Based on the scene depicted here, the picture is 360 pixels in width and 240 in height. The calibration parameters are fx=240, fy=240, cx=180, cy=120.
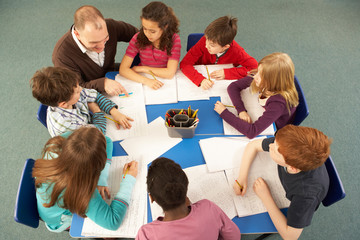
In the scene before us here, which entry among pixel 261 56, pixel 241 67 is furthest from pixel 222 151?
pixel 261 56

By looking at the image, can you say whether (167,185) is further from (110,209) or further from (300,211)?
(300,211)

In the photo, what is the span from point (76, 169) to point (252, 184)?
0.80 m

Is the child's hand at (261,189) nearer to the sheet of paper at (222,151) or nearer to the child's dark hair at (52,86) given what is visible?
the sheet of paper at (222,151)

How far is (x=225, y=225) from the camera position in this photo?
0.98m

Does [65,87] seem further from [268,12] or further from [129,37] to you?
[268,12]

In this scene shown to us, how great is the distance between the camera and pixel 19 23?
10.3 ft

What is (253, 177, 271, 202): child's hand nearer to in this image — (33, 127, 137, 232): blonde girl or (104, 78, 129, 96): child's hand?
(33, 127, 137, 232): blonde girl

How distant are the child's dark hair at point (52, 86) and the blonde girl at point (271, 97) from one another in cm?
82

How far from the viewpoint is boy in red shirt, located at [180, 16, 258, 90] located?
5.11ft

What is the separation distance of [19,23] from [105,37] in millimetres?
2451

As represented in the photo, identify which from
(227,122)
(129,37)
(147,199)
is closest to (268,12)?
(129,37)

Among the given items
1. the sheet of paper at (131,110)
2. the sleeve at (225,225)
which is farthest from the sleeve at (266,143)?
the sheet of paper at (131,110)

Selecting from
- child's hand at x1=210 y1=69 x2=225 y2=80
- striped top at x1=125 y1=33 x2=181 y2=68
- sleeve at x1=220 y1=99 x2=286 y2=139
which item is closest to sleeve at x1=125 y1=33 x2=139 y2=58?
striped top at x1=125 y1=33 x2=181 y2=68

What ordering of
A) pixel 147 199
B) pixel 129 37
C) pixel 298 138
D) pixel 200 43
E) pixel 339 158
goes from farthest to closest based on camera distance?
pixel 339 158 < pixel 129 37 < pixel 200 43 < pixel 147 199 < pixel 298 138
